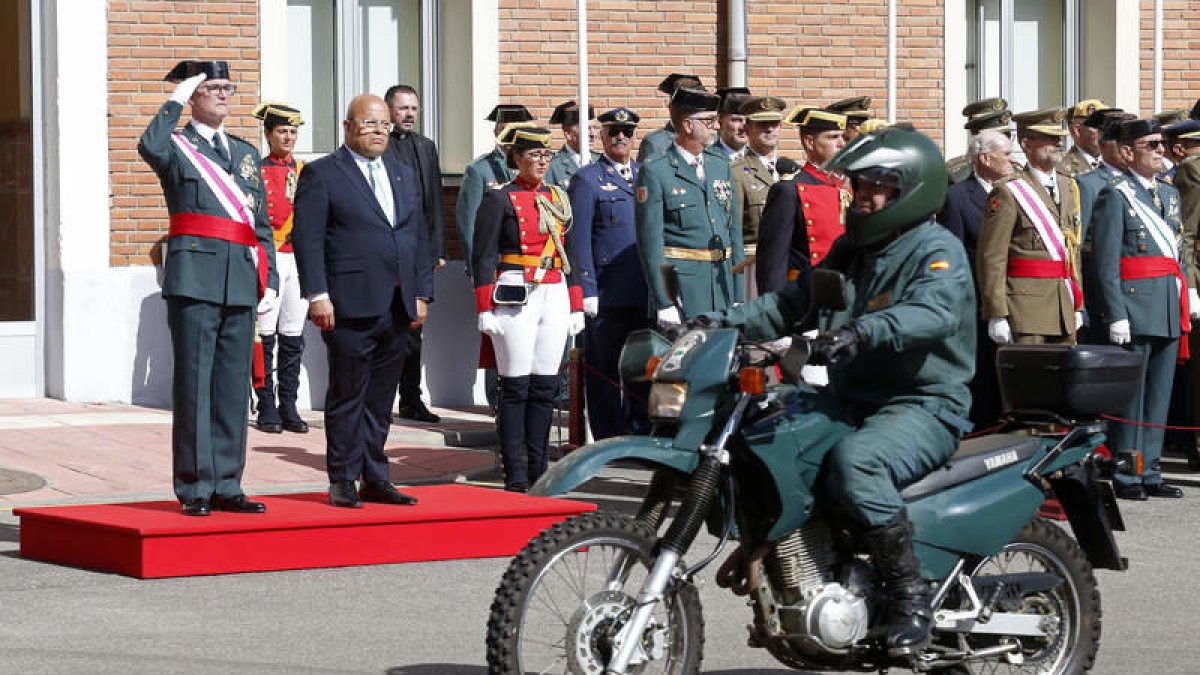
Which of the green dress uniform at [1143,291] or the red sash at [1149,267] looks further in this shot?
the red sash at [1149,267]

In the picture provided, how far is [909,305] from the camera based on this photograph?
675 centimetres

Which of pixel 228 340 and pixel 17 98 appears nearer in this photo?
pixel 228 340

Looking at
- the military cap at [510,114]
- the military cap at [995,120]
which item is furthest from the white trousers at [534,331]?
the military cap at [510,114]

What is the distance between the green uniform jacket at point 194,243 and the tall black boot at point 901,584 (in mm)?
4048

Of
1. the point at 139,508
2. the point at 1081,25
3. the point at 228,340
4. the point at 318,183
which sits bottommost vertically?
the point at 139,508

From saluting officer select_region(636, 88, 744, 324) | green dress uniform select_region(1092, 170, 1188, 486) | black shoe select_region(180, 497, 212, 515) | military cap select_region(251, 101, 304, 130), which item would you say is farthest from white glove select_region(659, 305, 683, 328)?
military cap select_region(251, 101, 304, 130)

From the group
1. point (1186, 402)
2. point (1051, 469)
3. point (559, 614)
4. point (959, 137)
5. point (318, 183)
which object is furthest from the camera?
point (959, 137)

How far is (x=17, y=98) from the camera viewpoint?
15.5 meters

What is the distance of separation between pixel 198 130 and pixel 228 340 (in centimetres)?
91

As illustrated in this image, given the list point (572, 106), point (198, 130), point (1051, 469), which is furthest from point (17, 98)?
point (1051, 469)

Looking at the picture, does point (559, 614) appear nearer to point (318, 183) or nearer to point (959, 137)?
point (318, 183)

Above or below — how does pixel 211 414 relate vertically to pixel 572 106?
below

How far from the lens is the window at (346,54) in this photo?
1644 cm

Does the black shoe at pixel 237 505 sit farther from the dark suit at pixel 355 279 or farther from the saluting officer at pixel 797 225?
the saluting officer at pixel 797 225
